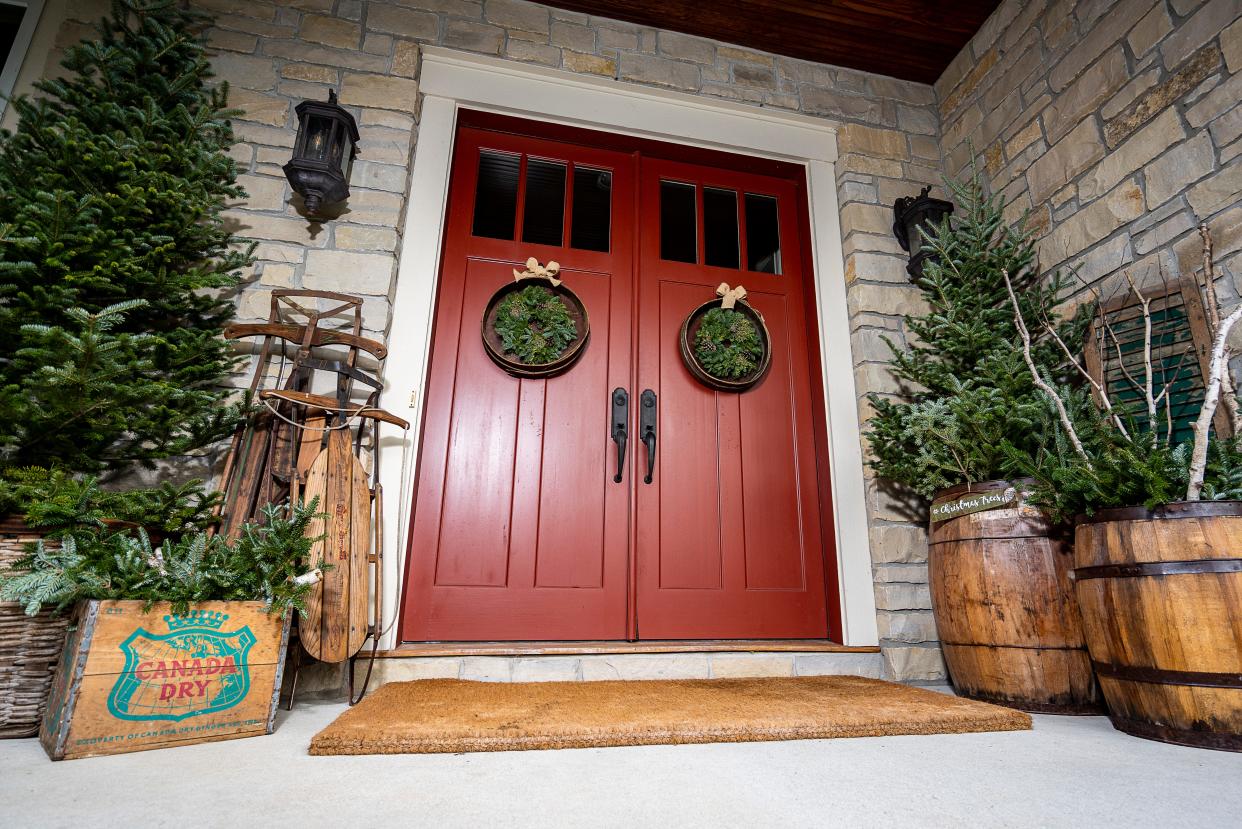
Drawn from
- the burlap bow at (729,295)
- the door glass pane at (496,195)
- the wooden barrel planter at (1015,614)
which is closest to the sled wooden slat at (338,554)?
the door glass pane at (496,195)

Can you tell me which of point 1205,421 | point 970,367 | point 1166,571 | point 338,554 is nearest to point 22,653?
point 338,554

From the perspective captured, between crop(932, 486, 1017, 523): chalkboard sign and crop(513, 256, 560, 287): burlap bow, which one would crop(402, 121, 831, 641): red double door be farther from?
crop(932, 486, 1017, 523): chalkboard sign

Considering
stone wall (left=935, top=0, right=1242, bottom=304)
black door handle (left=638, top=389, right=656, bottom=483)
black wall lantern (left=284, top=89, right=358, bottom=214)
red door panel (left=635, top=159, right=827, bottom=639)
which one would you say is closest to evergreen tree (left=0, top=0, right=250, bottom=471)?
black wall lantern (left=284, top=89, right=358, bottom=214)

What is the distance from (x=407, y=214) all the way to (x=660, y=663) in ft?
6.82

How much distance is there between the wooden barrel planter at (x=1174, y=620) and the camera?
1.35 m

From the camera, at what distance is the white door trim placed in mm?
2301

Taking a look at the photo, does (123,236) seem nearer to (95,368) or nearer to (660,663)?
(95,368)

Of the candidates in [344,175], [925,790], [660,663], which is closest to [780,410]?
[660,663]

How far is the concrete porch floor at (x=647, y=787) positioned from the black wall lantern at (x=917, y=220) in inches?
79.0

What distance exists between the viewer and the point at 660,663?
2.17m

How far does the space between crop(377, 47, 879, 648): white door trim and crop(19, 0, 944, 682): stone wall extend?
0.19 ft

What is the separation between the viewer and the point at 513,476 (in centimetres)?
247

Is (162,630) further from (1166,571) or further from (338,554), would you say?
(1166,571)

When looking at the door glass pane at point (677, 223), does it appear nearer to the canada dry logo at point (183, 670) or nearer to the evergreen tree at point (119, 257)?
the evergreen tree at point (119, 257)
